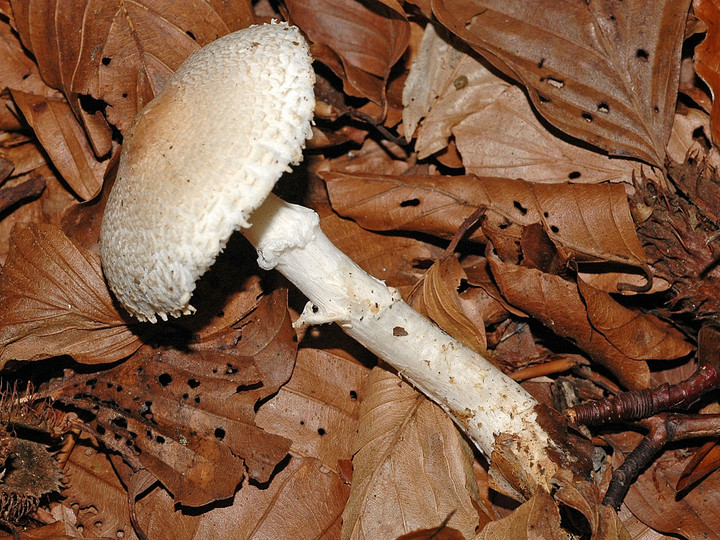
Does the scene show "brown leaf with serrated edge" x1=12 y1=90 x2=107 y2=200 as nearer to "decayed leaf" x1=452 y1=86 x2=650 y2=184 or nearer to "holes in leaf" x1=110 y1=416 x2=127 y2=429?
"holes in leaf" x1=110 y1=416 x2=127 y2=429

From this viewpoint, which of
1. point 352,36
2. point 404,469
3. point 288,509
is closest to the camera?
point 404,469

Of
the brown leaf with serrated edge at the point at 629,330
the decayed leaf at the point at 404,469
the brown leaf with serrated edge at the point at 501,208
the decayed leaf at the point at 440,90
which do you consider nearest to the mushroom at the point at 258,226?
the decayed leaf at the point at 404,469

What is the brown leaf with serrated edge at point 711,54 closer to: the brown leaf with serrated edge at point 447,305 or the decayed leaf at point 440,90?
the decayed leaf at point 440,90

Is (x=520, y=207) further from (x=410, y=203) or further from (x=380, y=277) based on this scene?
(x=380, y=277)

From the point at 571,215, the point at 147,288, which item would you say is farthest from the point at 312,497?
the point at 571,215

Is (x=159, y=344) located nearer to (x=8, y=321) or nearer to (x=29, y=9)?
(x=8, y=321)

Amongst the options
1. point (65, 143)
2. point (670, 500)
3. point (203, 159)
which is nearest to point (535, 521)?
point (670, 500)
